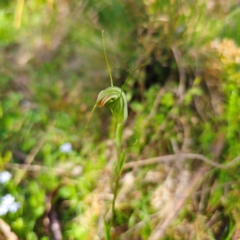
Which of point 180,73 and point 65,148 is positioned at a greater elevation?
point 180,73

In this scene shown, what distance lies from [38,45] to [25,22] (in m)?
0.12

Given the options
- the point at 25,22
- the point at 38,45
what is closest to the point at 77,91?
the point at 38,45

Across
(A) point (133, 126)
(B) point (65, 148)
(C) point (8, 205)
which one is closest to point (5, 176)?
(C) point (8, 205)

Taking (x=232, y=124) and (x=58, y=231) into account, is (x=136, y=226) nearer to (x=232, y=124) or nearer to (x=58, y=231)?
(x=58, y=231)

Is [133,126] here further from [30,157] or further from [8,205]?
[8,205]

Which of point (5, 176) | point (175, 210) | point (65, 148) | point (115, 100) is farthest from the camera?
point (65, 148)

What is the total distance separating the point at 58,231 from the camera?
3.43 ft

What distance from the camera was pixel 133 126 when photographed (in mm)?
1258

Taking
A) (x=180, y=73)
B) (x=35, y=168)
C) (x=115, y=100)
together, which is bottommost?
(x=35, y=168)

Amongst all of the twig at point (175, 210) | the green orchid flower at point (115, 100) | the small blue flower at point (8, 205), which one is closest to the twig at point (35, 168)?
the small blue flower at point (8, 205)

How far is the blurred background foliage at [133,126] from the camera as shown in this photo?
102 centimetres

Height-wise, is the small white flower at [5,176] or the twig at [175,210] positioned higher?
the twig at [175,210]

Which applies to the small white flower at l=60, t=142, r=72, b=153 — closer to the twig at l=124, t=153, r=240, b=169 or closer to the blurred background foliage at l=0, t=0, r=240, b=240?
the blurred background foliage at l=0, t=0, r=240, b=240

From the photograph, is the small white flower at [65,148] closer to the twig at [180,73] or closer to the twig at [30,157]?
the twig at [30,157]
